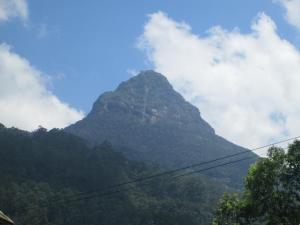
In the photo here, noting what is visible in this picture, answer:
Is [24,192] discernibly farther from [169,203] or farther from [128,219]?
[169,203]

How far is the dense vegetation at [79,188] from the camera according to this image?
415 feet

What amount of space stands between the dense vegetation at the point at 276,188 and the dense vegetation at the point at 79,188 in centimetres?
9113

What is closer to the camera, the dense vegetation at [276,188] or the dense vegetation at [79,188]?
the dense vegetation at [276,188]

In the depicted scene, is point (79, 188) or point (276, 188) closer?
point (276, 188)

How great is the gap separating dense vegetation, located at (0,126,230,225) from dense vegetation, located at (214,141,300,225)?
91.1 meters

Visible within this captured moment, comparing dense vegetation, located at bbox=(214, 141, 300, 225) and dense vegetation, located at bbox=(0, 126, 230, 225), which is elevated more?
dense vegetation, located at bbox=(0, 126, 230, 225)

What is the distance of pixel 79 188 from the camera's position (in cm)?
16162

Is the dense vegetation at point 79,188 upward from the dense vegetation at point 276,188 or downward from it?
upward

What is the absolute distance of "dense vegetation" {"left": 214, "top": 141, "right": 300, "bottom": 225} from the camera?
25.2 meters

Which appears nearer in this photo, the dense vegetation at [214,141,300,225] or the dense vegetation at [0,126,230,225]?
the dense vegetation at [214,141,300,225]

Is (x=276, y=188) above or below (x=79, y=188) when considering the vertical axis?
below

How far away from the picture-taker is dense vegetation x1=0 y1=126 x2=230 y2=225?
12663 centimetres

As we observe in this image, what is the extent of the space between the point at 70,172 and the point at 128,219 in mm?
36625

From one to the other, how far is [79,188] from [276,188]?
5493 inches
